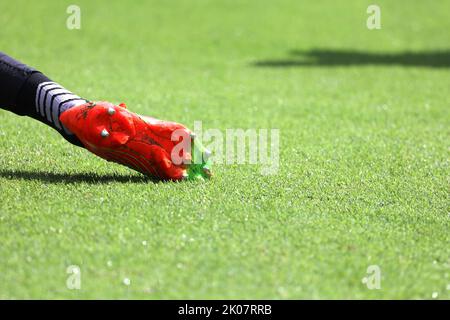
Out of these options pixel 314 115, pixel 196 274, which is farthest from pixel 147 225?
pixel 314 115

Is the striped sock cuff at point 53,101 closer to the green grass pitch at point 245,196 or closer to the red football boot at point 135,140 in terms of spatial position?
the red football boot at point 135,140

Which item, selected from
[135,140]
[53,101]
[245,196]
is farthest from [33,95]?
[245,196]

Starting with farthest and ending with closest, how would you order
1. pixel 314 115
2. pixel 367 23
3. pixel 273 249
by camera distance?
pixel 367 23 < pixel 314 115 < pixel 273 249

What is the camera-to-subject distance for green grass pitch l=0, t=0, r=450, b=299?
145 inches

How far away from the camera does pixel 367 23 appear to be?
18281 mm

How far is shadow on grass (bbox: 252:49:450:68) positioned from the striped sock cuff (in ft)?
25.6

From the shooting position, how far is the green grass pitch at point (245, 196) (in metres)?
3.70

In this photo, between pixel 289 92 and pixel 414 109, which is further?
pixel 289 92

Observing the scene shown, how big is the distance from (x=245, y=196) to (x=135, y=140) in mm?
882

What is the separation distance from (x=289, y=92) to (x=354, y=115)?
5.74ft

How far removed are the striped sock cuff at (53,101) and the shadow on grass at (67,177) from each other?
0.38 m

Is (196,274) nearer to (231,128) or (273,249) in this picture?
(273,249)

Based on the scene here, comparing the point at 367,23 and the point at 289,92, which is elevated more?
the point at 367,23

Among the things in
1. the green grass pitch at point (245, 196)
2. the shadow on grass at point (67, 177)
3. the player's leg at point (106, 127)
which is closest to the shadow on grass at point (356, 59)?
the green grass pitch at point (245, 196)
